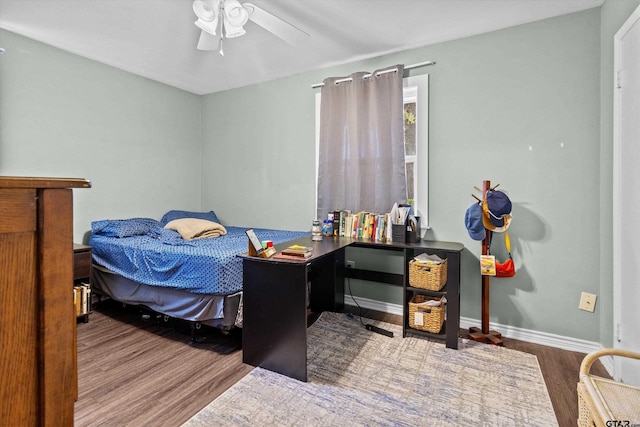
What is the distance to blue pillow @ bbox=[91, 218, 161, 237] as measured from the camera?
303 centimetres

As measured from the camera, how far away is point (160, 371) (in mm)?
2064

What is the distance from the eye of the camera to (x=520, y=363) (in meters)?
2.18

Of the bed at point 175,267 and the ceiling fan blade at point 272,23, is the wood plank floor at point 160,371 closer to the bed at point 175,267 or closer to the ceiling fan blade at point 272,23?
the bed at point 175,267

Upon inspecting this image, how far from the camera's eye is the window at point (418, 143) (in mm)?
2918

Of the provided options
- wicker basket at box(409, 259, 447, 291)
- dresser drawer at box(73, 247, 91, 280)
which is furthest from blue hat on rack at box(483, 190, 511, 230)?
dresser drawer at box(73, 247, 91, 280)

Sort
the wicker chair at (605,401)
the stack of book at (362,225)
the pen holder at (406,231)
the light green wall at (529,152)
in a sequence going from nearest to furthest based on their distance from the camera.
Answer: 1. the wicker chair at (605,401)
2. the light green wall at (529,152)
3. the pen holder at (406,231)
4. the stack of book at (362,225)

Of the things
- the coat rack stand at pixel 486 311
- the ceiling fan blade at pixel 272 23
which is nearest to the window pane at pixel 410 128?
A: the coat rack stand at pixel 486 311

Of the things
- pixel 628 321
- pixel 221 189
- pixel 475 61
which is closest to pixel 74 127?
pixel 221 189

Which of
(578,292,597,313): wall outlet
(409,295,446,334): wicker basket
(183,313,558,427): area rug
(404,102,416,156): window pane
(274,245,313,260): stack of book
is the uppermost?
(404,102,416,156): window pane

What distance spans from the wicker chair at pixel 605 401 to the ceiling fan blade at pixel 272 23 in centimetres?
238

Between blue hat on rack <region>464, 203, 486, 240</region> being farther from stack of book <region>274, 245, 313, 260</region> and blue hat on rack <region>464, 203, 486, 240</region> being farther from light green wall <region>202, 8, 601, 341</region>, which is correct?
stack of book <region>274, 245, 313, 260</region>

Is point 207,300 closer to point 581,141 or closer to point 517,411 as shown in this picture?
point 517,411

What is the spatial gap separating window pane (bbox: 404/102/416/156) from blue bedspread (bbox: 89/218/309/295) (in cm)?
136

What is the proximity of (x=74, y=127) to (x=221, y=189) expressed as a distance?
64.2 inches
